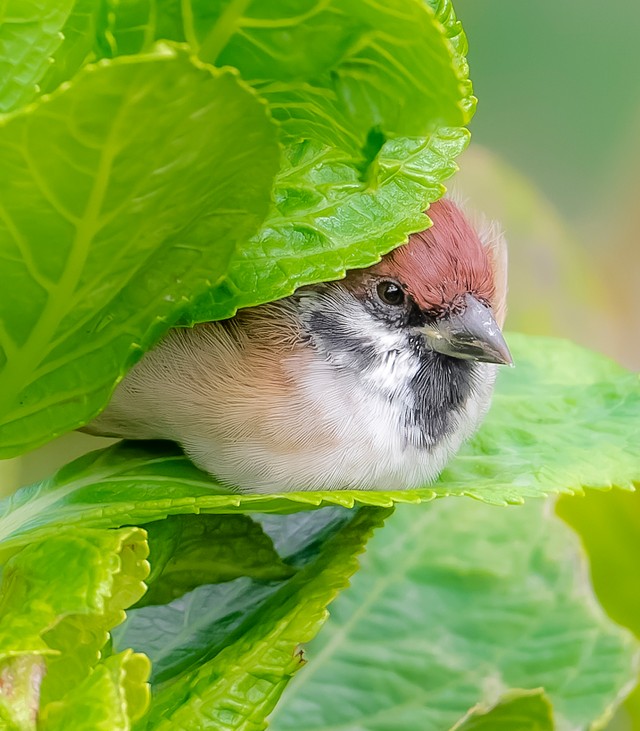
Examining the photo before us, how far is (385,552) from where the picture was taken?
1.00 m

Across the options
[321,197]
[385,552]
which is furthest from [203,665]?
[385,552]

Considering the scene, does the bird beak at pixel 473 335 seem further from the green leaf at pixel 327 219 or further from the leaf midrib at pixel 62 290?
the leaf midrib at pixel 62 290

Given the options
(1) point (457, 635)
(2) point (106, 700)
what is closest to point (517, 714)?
(1) point (457, 635)

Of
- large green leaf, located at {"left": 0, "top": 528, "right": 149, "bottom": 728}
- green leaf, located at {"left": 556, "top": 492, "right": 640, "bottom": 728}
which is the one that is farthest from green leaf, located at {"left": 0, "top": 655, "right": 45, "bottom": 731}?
green leaf, located at {"left": 556, "top": 492, "right": 640, "bottom": 728}

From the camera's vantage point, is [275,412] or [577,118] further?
[577,118]

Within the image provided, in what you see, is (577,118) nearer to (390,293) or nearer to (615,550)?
(615,550)

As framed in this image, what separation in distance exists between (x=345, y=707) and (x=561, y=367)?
388 mm

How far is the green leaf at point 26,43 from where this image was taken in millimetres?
459

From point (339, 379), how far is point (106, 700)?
385 millimetres

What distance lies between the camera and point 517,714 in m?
0.79

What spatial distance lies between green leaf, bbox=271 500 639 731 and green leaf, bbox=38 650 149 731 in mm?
454

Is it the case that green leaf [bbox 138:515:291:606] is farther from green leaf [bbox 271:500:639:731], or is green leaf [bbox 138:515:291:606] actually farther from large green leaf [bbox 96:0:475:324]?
green leaf [bbox 271:500:639:731]

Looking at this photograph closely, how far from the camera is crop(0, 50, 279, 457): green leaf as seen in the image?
14.9 inches

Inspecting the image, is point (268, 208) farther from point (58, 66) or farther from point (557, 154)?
point (557, 154)
